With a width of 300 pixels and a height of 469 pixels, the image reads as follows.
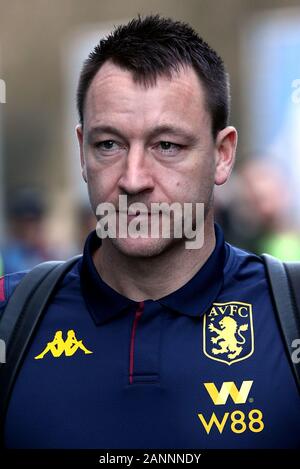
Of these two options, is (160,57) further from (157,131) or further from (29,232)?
(29,232)

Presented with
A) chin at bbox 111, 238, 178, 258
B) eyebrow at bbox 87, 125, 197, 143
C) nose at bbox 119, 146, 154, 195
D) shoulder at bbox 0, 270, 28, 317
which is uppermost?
eyebrow at bbox 87, 125, 197, 143

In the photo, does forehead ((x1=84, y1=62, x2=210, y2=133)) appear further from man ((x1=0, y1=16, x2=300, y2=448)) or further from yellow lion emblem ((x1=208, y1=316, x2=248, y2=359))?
yellow lion emblem ((x1=208, y1=316, x2=248, y2=359))

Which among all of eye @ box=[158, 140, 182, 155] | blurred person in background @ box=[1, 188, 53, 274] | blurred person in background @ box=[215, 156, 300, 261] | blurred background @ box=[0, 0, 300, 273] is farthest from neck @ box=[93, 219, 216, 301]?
blurred background @ box=[0, 0, 300, 273]

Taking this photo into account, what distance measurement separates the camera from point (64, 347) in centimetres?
312

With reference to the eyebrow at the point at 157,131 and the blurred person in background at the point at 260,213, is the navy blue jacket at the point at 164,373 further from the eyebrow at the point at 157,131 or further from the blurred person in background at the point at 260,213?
the blurred person in background at the point at 260,213

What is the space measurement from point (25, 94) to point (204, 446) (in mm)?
14373

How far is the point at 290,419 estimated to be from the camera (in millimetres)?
2898

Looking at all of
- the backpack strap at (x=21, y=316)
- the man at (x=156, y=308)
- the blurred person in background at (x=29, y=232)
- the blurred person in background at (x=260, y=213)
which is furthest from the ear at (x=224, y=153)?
the blurred person in background at (x=29, y=232)

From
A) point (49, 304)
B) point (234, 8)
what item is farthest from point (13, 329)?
point (234, 8)

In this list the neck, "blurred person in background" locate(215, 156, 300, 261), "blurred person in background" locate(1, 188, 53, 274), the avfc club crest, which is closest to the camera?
the avfc club crest

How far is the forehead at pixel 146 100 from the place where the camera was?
3041 mm

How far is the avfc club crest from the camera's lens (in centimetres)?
304

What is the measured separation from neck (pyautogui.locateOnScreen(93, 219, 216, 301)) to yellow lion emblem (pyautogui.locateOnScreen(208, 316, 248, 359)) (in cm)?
18

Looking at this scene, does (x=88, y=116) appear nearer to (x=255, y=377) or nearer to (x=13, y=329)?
(x=13, y=329)
